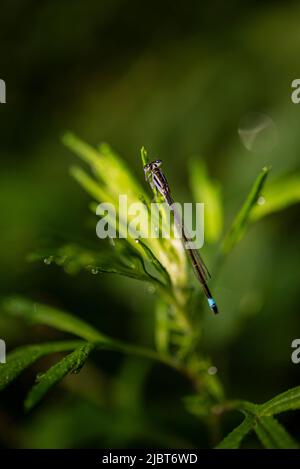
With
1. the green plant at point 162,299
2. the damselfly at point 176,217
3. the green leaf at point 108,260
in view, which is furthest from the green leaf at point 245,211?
the green leaf at point 108,260

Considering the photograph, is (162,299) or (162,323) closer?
(162,299)

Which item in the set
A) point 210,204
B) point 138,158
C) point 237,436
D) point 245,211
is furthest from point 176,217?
point 138,158

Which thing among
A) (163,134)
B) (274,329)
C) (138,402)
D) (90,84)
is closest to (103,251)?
(138,402)

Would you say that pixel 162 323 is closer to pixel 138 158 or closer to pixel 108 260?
pixel 108 260

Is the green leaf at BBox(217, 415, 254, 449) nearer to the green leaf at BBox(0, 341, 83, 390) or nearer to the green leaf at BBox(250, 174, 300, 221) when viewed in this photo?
the green leaf at BBox(0, 341, 83, 390)

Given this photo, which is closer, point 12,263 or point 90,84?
point 12,263

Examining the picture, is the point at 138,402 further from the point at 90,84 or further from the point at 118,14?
the point at 118,14
